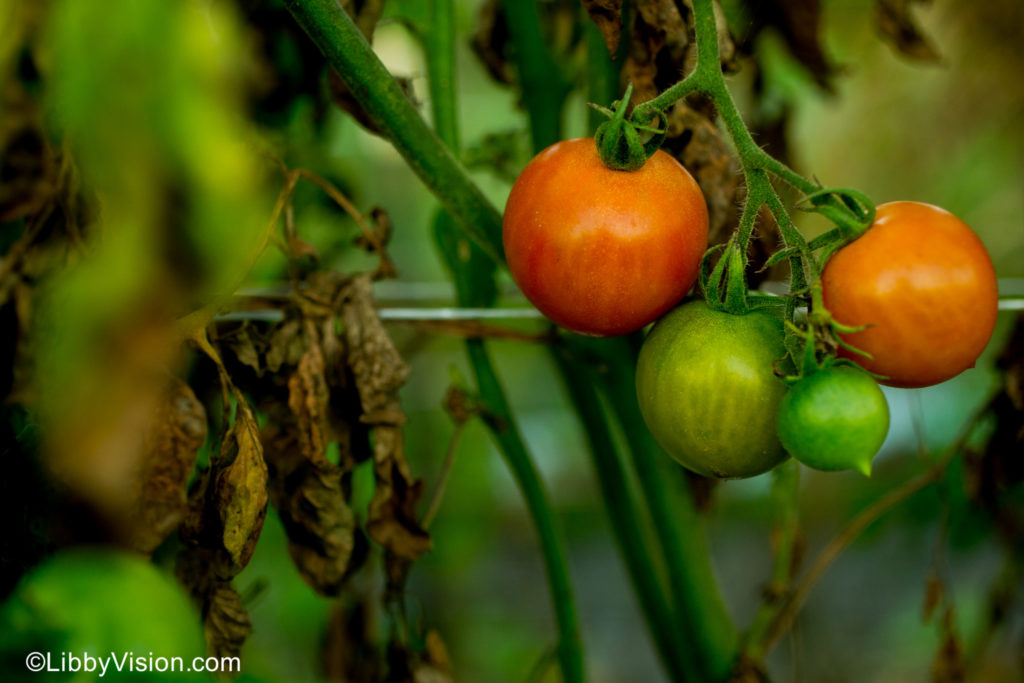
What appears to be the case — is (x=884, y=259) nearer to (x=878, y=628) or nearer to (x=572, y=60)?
(x=572, y=60)

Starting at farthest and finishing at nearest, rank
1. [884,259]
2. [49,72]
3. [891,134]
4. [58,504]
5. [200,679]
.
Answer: [891,134], [49,72], [58,504], [884,259], [200,679]

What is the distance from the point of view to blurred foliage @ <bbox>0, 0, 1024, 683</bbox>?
1.38 feet

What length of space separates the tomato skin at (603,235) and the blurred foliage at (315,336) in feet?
0.45

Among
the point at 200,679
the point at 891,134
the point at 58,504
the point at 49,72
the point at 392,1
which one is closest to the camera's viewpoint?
the point at 200,679

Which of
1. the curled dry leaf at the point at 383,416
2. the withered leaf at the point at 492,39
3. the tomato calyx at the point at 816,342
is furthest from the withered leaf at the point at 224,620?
the withered leaf at the point at 492,39

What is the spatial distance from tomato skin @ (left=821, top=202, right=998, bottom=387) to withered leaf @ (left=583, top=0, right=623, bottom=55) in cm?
22

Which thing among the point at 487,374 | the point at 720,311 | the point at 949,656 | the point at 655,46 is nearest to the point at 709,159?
the point at 655,46

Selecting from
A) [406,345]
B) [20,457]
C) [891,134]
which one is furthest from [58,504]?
[891,134]

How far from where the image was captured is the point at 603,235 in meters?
0.51

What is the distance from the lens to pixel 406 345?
101 cm

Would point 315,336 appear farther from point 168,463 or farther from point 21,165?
point 21,165

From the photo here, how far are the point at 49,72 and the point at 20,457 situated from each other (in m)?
0.42

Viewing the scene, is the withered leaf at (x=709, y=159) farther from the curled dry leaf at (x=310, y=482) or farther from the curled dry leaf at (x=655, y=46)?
the curled dry leaf at (x=310, y=482)

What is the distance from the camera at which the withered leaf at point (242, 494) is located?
61 centimetres
